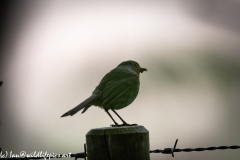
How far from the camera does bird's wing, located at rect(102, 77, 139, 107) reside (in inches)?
133

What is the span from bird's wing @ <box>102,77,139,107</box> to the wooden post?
86 cm

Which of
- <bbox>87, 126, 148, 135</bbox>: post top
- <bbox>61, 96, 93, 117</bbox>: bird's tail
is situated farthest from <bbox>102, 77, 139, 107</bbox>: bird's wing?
<bbox>87, 126, 148, 135</bbox>: post top

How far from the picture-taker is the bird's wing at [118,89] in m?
3.38

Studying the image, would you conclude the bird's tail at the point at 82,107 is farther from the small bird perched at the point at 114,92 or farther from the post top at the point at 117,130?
the post top at the point at 117,130

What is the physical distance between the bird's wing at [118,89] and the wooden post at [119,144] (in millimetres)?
856

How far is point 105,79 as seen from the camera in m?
3.53

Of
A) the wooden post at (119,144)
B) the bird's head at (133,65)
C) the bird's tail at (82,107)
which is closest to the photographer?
the wooden post at (119,144)

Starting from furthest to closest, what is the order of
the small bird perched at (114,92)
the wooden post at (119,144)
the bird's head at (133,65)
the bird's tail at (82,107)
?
the bird's head at (133,65), the small bird perched at (114,92), the bird's tail at (82,107), the wooden post at (119,144)

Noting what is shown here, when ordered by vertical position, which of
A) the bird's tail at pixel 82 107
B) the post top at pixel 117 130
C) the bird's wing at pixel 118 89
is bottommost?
the post top at pixel 117 130

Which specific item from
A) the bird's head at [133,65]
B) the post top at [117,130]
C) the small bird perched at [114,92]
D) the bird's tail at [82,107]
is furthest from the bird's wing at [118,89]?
the post top at [117,130]

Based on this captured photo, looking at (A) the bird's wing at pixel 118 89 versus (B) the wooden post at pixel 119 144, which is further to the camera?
(A) the bird's wing at pixel 118 89

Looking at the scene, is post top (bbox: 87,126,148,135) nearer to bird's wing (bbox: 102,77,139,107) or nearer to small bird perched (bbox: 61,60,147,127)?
small bird perched (bbox: 61,60,147,127)

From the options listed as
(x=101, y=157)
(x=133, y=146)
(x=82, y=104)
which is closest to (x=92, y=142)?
(x=101, y=157)

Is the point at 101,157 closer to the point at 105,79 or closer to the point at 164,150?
the point at 164,150
